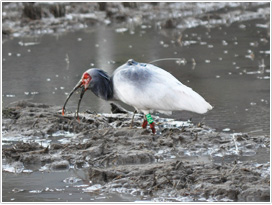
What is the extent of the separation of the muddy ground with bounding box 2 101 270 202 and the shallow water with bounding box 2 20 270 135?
911mm

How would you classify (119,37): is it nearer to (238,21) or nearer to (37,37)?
(37,37)

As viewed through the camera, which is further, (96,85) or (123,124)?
(123,124)

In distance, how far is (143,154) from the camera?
298 inches

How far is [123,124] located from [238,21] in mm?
12974

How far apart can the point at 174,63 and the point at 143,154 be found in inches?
290

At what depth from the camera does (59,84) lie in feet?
41.5

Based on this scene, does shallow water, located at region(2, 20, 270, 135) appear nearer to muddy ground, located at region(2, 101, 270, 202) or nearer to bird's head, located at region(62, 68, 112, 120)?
muddy ground, located at region(2, 101, 270, 202)

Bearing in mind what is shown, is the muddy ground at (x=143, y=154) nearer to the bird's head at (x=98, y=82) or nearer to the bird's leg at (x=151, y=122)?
the bird's leg at (x=151, y=122)

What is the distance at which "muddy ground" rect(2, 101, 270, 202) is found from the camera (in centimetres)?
637

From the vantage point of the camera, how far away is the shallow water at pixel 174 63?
1058 cm

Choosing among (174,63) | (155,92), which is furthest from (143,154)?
(174,63)

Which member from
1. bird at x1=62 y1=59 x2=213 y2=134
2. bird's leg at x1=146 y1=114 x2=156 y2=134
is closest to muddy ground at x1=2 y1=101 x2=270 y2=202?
bird's leg at x1=146 y1=114 x2=156 y2=134

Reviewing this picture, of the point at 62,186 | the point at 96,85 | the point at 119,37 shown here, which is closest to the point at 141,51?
the point at 119,37

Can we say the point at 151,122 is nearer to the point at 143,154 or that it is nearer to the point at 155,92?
the point at 155,92
